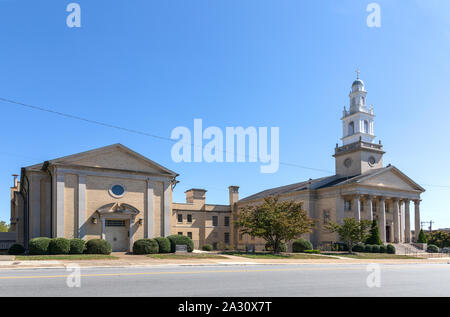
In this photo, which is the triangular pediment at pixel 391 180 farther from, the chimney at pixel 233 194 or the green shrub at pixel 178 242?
the green shrub at pixel 178 242

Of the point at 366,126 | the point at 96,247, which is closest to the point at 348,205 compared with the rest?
the point at 366,126

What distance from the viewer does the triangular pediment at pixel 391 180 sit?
5241 cm

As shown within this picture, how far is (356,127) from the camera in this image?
193 feet

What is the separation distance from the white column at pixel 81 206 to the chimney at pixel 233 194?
1270 inches

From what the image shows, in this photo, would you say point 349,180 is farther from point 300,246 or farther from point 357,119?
point 300,246

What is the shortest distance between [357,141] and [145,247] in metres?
36.0

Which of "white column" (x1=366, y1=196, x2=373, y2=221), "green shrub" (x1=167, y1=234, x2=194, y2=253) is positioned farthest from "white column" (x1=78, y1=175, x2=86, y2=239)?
"white column" (x1=366, y1=196, x2=373, y2=221)

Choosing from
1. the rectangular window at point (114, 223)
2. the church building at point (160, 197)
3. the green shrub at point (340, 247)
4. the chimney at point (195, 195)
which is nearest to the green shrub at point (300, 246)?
the church building at point (160, 197)

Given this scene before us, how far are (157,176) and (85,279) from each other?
74.2ft

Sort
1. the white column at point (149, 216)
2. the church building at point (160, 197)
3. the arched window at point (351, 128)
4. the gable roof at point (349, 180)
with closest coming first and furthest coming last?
the church building at point (160, 197), the white column at point (149, 216), the gable roof at point (349, 180), the arched window at point (351, 128)

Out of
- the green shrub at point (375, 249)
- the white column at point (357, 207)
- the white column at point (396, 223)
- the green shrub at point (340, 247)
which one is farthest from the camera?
the white column at point (396, 223)

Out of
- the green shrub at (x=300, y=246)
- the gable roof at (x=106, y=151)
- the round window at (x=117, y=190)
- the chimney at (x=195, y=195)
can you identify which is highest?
the gable roof at (x=106, y=151)

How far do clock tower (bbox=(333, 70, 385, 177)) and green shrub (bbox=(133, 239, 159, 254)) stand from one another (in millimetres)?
32786

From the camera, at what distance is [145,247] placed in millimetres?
31609
